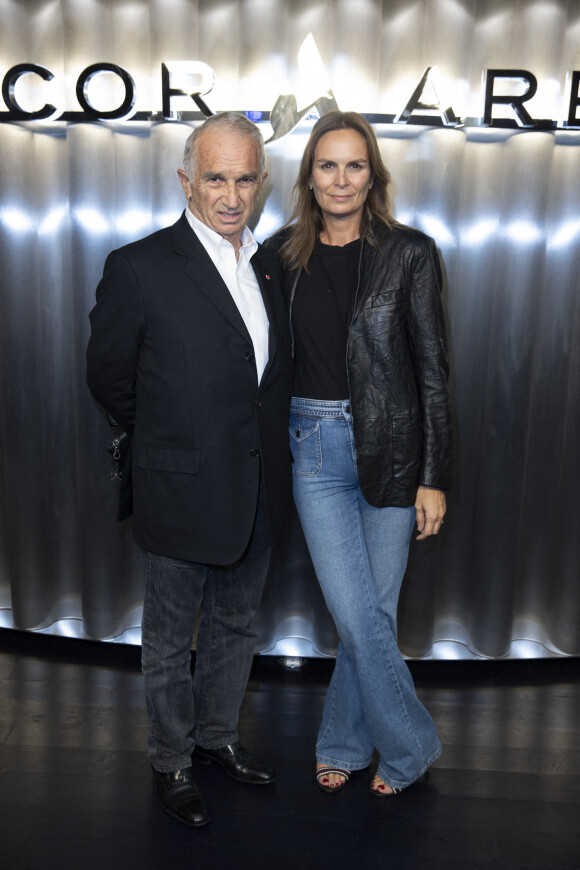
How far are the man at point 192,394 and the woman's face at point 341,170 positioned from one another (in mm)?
169

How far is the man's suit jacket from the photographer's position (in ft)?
6.64

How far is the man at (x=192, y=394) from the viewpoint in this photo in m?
2.03

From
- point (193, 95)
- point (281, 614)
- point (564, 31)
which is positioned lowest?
point (281, 614)

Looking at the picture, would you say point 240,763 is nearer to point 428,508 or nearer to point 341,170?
point 428,508

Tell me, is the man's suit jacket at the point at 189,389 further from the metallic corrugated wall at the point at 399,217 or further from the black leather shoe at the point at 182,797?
the metallic corrugated wall at the point at 399,217

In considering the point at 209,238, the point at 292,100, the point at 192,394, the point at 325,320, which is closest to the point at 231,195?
the point at 209,238

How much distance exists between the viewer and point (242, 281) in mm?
2143

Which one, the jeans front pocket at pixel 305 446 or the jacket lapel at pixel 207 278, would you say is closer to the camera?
the jacket lapel at pixel 207 278

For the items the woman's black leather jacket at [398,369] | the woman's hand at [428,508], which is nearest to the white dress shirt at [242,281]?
the woman's black leather jacket at [398,369]

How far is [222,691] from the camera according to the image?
7.93 feet

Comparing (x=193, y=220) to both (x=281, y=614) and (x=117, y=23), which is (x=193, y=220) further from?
(x=281, y=614)

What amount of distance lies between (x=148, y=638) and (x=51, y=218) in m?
1.72

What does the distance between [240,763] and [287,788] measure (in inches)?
6.4

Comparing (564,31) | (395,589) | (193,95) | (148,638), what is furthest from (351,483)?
(564,31)
